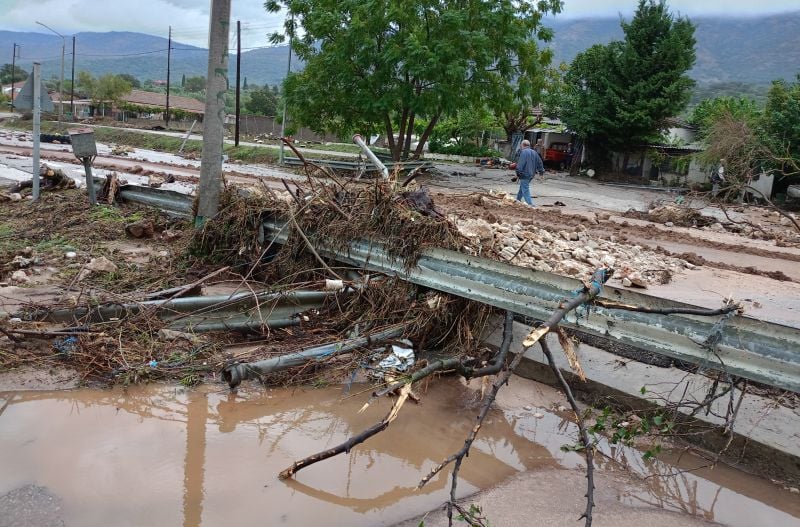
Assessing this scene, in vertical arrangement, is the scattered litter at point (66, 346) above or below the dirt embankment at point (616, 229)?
below

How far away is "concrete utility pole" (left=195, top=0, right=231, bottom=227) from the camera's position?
23.5 feet

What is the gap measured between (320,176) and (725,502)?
477 cm

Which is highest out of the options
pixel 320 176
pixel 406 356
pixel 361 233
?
pixel 320 176

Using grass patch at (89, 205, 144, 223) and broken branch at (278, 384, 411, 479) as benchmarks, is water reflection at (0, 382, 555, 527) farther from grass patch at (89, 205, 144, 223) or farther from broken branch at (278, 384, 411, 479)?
grass patch at (89, 205, 144, 223)

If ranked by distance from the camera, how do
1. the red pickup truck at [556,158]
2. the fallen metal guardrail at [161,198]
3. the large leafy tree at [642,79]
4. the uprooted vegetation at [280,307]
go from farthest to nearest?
the red pickup truck at [556,158] → the large leafy tree at [642,79] → the fallen metal guardrail at [161,198] → the uprooted vegetation at [280,307]

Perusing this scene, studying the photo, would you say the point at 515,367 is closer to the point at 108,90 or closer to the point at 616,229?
the point at 616,229

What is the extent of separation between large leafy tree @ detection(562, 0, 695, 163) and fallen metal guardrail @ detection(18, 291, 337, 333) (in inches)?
1057

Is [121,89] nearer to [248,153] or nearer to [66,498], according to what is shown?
[248,153]

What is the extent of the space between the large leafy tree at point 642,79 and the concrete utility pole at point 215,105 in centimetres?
2481

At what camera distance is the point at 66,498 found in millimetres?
3174

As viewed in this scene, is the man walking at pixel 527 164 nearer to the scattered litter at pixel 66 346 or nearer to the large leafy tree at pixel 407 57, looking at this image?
the large leafy tree at pixel 407 57

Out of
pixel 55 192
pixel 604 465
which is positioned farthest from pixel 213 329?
pixel 55 192

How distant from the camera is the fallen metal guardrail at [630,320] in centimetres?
344

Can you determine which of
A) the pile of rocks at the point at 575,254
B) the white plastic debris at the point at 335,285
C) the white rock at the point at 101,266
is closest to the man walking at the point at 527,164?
the pile of rocks at the point at 575,254
